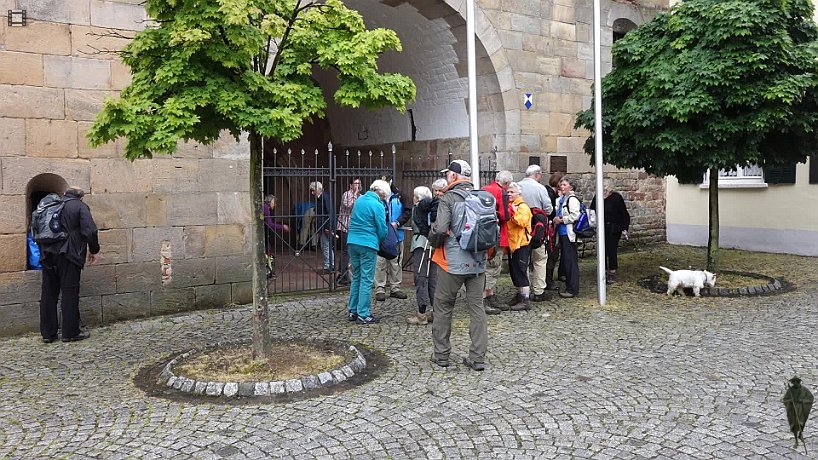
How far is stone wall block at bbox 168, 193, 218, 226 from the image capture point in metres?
8.58

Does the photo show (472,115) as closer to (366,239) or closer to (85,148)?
(366,239)

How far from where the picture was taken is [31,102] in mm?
7656

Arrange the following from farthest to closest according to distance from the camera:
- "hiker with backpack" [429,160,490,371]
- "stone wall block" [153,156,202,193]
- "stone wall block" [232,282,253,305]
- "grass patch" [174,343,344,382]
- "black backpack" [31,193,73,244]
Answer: "stone wall block" [232,282,253,305] → "stone wall block" [153,156,202,193] → "black backpack" [31,193,73,244] → "hiker with backpack" [429,160,490,371] → "grass patch" [174,343,344,382]

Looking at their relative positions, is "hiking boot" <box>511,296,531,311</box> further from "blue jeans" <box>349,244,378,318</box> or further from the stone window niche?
the stone window niche

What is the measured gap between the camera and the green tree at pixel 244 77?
5309mm

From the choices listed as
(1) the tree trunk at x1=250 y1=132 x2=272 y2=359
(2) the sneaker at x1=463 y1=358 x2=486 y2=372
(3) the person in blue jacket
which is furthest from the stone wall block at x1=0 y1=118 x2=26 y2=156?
(2) the sneaker at x1=463 y1=358 x2=486 y2=372

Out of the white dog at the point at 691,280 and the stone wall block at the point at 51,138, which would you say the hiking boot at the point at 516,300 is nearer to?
the white dog at the point at 691,280

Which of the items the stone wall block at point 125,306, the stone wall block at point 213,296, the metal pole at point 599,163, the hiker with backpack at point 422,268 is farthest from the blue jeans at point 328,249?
the metal pole at point 599,163

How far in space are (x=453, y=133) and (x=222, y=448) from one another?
9273 mm

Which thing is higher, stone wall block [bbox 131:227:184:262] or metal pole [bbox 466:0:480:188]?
metal pole [bbox 466:0:480:188]

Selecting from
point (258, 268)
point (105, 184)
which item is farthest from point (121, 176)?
point (258, 268)

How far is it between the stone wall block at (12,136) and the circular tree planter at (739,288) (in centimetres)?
805

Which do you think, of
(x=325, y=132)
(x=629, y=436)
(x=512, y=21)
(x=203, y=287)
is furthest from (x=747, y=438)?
(x=325, y=132)

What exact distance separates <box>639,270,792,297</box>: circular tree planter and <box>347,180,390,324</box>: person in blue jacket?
4.30m
